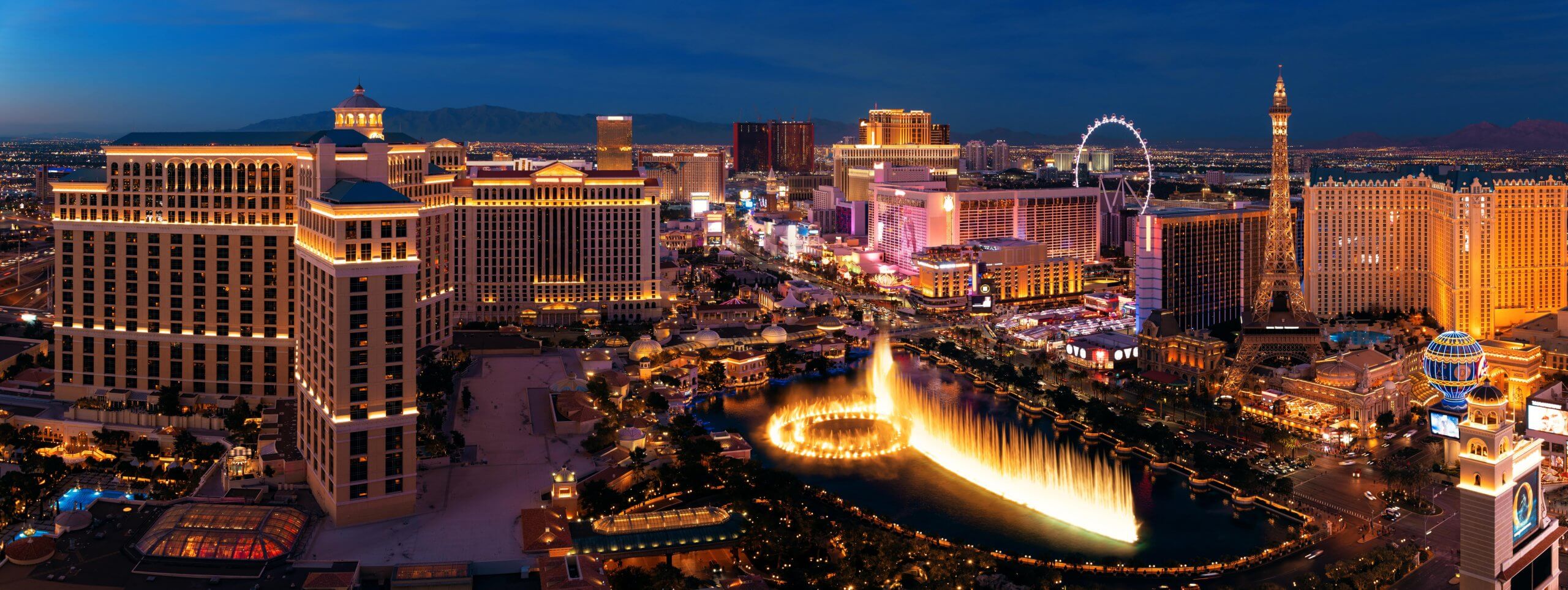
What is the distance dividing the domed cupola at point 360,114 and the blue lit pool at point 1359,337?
4859 centimetres

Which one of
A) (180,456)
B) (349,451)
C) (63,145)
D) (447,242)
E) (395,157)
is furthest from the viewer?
(63,145)


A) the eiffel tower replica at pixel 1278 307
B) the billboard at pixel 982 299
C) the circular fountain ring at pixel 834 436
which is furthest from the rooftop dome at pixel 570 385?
the billboard at pixel 982 299

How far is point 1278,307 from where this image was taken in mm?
62156

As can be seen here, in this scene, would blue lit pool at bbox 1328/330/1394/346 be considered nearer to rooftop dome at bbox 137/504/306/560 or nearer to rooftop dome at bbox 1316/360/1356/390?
Result: rooftop dome at bbox 1316/360/1356/390

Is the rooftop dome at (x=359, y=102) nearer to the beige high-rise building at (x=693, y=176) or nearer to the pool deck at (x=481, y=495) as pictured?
the pool deck at (x=481, y=495)

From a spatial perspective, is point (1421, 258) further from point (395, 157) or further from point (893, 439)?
point (395, 157)

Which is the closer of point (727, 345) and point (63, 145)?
point (727, 345)

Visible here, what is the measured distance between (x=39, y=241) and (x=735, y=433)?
63335mm

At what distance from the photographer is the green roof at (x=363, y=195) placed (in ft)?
104

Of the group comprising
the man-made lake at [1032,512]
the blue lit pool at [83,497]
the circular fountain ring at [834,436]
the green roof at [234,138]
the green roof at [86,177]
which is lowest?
the man-made lake at [1032,512]

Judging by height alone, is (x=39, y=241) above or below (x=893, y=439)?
above

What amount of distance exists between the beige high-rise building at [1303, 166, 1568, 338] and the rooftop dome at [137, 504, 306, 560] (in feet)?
190

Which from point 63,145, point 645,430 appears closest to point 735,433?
point 645,430

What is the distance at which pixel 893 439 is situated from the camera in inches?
1971
